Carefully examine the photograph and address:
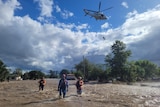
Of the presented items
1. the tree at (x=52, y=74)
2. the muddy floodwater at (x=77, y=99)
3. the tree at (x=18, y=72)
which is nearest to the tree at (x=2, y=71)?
the muddy floodwater at (x=77, y=99)

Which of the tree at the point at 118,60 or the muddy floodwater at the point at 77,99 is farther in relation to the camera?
the tree at the point at 118,60

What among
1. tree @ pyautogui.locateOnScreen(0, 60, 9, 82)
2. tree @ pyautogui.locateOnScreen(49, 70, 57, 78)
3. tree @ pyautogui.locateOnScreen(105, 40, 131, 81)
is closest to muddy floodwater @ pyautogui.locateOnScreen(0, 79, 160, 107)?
tree @ pyautogui.locateOnScreen(105, 40, 131, 81)

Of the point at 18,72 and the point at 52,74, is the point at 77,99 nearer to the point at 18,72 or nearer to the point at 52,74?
the point at 18,72

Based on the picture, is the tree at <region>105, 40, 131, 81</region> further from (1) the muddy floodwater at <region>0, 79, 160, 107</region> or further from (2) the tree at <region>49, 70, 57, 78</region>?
(2) the tree at <region>49, 70, 57, 78</region>

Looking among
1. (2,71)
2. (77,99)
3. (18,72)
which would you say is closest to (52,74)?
(18,72)

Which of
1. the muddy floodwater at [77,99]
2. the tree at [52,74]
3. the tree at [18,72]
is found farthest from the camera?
the tree at [52,74]

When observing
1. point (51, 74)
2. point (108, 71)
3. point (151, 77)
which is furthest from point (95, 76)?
point (51, 74)

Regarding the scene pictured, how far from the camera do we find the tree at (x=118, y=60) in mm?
75250

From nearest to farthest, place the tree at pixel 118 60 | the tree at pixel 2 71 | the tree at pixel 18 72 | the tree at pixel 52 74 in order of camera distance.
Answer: the tree at pixel 118 60
the tree at pixel 2 71
the tree at pixel 18 72
the tree at pixel 52 74

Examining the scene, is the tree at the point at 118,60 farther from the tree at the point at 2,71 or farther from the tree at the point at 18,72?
the tree at the point at 18,72

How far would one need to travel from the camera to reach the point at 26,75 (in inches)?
6348

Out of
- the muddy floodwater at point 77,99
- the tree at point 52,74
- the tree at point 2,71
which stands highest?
the tree at point 52,74

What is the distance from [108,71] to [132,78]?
732 cm

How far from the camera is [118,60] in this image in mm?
75312
